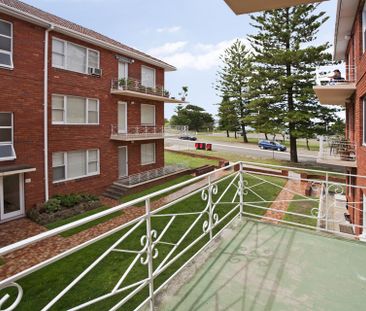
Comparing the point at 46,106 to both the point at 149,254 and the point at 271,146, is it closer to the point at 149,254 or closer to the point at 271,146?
the point at 149,254

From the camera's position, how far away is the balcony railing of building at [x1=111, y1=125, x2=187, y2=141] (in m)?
15.1

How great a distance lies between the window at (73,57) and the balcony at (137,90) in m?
1.53

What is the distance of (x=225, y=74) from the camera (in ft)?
141

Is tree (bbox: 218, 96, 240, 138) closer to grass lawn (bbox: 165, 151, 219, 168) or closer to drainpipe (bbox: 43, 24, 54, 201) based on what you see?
grass lawn (bbox: 165, 151, 219, 168)

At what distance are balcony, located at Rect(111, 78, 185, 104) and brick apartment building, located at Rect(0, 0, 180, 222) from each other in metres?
0.06

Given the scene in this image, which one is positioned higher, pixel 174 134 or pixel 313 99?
pixel 313 99

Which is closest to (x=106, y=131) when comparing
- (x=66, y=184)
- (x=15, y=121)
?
(x=66, y=184)

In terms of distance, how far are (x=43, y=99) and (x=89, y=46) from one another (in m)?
3.98

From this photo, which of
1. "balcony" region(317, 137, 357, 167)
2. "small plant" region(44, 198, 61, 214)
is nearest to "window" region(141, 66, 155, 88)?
"small plant" region(44, 198, 61, 214)

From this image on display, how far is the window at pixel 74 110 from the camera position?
489 inches

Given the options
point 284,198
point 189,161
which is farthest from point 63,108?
point 189,161

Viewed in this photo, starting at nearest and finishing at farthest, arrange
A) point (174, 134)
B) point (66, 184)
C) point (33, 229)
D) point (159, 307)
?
point (159, 307), point (33, 229), point (66, 184), point (174, 134)

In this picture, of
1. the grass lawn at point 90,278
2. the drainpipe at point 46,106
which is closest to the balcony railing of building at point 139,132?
the drainpipe at point 46,106

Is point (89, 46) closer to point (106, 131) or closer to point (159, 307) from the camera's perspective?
point (106, 131)
